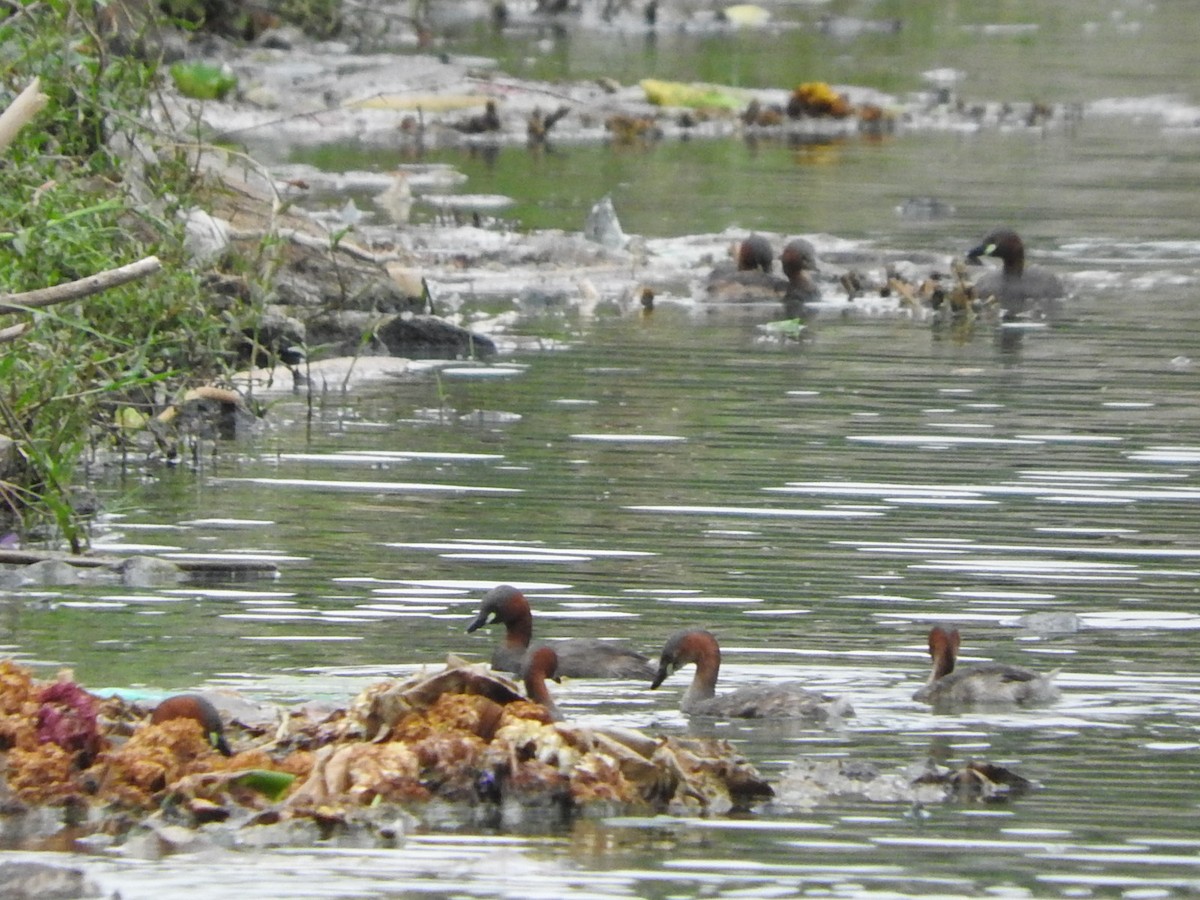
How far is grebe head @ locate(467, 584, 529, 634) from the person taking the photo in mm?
10625

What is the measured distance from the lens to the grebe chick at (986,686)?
979 centimetres

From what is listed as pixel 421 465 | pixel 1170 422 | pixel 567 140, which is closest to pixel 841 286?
pixel 1170 422

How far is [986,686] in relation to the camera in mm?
9805

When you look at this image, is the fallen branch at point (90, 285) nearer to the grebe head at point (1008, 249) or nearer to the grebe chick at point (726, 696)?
the grebe chick at point (726, 696)

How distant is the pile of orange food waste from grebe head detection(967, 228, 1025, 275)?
13.7 metres

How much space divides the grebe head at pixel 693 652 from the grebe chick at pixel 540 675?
1.50ft

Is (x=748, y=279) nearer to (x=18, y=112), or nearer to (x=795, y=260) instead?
(x=795, y=260)

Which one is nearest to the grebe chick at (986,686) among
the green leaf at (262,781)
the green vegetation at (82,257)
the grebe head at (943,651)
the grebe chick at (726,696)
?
the grebe head at (943,651)

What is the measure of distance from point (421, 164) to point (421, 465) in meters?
18.1

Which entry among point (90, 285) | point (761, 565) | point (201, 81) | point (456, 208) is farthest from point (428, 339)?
point (201, 81)

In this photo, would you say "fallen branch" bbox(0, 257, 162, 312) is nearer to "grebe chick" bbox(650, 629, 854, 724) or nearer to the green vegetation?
the green vegetation

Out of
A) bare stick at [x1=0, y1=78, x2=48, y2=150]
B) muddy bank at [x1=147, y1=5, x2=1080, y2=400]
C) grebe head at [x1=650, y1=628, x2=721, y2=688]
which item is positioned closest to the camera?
bare stick at [x1=0, y1=78, x2=48, y2=150]

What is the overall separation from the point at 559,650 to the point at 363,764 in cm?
196

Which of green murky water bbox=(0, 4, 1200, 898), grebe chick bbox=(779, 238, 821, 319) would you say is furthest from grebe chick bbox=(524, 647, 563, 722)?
grebe chick bbox=(779, 238, 821, 319)
